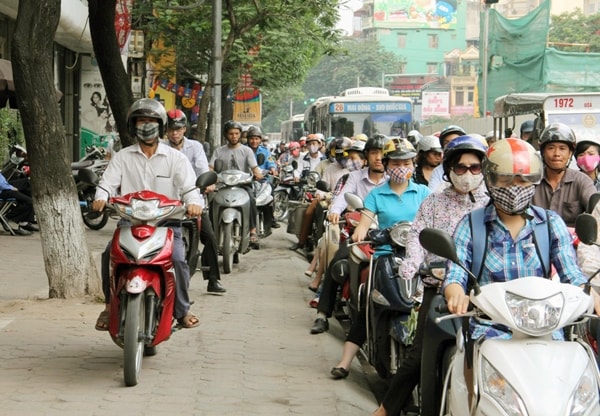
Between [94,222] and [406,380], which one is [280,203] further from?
[406,380]

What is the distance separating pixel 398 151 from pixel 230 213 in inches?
215

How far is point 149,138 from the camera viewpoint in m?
7.17

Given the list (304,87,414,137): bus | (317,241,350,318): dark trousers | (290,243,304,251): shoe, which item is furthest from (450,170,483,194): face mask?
(304,87,414,137): bus

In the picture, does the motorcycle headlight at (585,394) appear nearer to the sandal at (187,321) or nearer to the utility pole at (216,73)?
the sandal at (187,321)

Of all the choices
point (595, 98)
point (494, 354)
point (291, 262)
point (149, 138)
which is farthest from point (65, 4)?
point (494, 354)

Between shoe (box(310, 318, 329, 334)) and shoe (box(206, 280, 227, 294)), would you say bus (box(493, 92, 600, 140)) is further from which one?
shoe (box(310, 318, 329, 334))

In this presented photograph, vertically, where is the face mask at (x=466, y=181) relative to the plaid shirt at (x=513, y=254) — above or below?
above

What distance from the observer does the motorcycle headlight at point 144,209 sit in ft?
21.1

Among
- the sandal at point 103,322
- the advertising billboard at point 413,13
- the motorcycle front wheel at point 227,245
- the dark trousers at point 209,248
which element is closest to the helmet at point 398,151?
the sandal at point 103,322

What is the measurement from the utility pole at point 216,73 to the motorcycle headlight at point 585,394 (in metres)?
17.3

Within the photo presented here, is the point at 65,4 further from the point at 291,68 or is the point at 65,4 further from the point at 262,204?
the point at 291,68

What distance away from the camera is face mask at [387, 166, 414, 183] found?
23.5 ft

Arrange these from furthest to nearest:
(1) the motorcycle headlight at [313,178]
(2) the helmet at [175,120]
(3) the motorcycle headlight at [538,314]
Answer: (1) the motorcycle headlight at [313,178] < (2) the helmet at [175,120] < (3) the motorcycle headlight at [538,314]

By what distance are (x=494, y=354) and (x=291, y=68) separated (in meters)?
27.4
